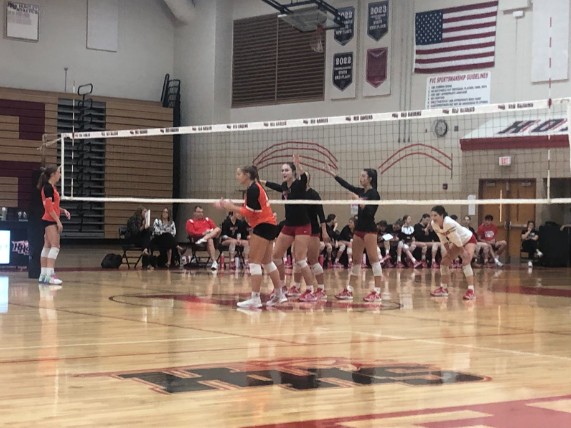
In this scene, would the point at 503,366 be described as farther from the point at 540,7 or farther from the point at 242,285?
the point at 540,7

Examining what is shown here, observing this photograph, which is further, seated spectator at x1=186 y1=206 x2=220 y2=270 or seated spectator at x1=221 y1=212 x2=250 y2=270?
seated spectator at x1=221 y1=212 x2=250 y2=270

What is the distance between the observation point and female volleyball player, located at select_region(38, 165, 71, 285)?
12922mm

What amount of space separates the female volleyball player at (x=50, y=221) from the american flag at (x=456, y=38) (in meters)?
12.7

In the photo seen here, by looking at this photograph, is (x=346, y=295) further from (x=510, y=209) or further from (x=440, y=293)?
(x=510, y=209)

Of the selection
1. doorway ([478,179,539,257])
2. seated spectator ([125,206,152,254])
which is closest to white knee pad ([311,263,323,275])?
seated spectator ([125,206,152,254])

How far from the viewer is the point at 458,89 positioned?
22.6 m

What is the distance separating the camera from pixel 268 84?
2692cm

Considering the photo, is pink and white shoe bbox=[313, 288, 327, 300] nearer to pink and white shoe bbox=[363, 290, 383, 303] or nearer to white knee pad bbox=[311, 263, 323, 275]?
white knee pad bbox=[311, 263, 323, 275]

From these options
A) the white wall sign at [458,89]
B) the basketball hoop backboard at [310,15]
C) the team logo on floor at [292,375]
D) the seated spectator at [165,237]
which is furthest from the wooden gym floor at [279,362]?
the basketball hoop backboard at [310,15]

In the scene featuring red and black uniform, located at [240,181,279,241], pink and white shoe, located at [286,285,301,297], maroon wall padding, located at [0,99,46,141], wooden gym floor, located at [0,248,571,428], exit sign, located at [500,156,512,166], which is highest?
maroon wall padding, located at [0,99,46,141]

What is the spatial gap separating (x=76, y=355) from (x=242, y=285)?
757cm

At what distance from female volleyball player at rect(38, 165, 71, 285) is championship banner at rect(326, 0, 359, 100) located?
518 inches

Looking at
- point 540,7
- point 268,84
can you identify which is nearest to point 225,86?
point 268,84

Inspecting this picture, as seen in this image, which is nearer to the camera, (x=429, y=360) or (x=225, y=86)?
(x=429, y=360)
